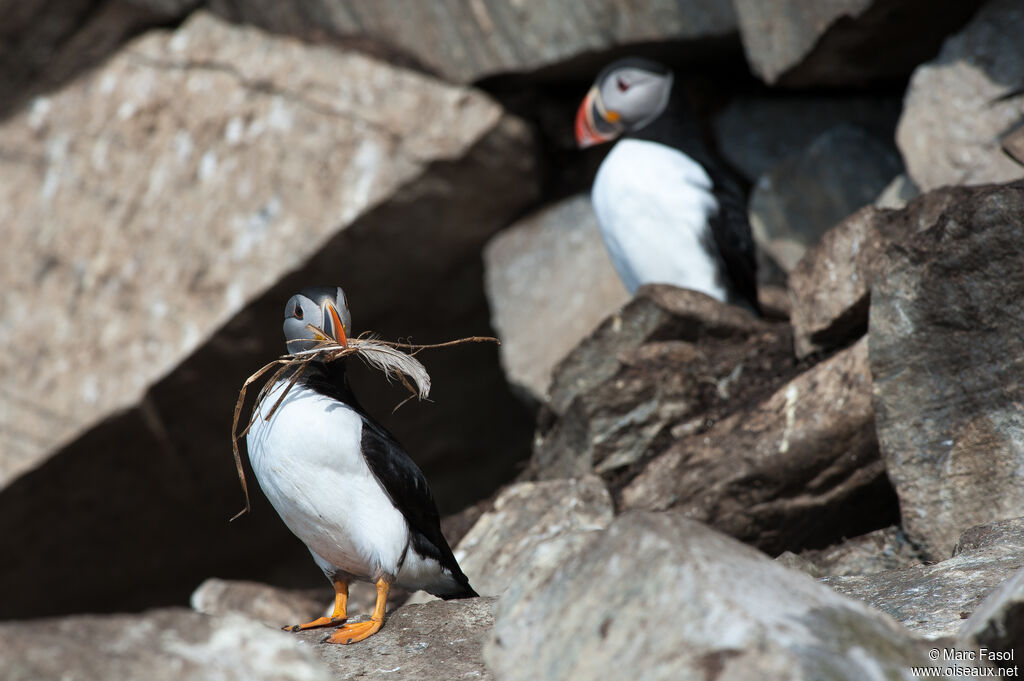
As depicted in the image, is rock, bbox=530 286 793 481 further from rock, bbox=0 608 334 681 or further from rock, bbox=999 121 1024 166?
rock, bbox=0 608 334 681

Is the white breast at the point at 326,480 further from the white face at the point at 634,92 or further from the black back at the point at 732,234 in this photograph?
the white face at the point at 634,92

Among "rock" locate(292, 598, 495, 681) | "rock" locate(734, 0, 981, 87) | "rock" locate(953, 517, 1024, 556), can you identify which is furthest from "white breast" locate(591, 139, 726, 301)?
"rock" locate(292, 598, 495, 681)

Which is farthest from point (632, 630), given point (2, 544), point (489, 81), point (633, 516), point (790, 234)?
point (2, 544)

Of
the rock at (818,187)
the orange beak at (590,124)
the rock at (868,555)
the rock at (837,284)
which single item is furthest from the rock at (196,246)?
the rock at (868,555)

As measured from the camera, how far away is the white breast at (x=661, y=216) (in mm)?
4965

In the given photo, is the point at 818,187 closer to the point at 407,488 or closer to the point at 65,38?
the point at 407,488

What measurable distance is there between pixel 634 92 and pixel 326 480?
123 inches

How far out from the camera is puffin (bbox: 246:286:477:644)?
9.26 feet

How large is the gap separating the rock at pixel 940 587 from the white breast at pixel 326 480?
1.14 metres

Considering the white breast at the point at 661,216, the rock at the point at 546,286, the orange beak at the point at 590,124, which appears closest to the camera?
the white breast at the point at 661,216

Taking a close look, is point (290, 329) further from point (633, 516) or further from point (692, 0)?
point (692, 0)

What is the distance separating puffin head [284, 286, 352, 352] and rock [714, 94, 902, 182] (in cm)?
301

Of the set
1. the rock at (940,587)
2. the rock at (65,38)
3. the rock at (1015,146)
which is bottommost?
the rock at (940,587)

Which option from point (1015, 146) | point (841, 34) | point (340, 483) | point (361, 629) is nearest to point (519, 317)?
point (841, 34)
